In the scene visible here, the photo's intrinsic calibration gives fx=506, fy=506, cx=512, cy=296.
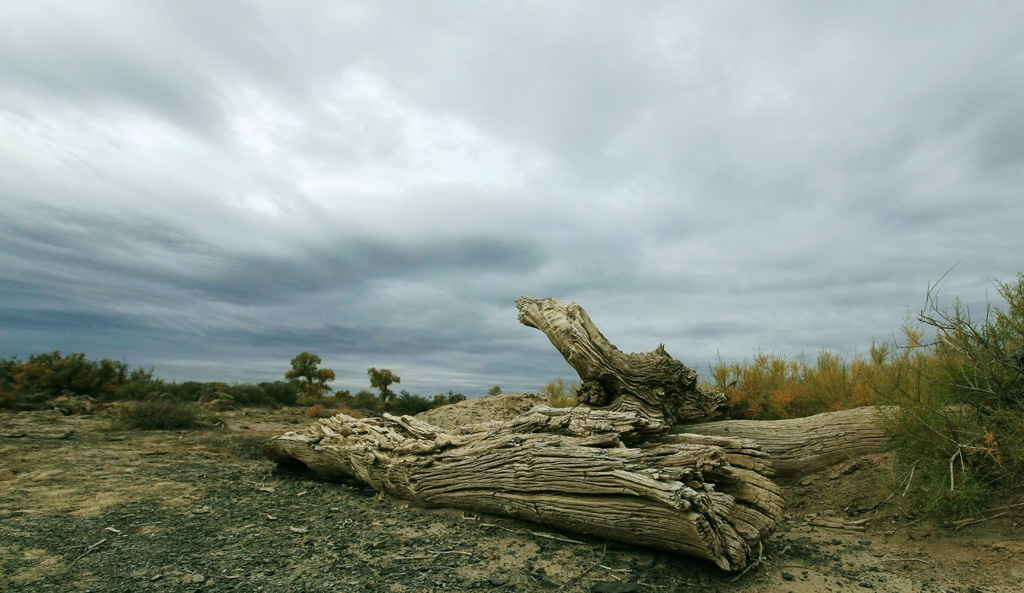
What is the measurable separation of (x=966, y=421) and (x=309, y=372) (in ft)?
67.8

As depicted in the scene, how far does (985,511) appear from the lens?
468 centimetres

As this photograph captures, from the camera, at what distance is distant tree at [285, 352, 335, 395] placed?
20.8 m

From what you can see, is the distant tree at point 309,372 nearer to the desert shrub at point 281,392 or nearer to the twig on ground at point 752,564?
the desert shrub at point 281,392

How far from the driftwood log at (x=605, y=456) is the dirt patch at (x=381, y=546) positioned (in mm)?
250

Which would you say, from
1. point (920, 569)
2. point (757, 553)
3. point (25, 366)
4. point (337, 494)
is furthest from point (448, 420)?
point (25, 366)

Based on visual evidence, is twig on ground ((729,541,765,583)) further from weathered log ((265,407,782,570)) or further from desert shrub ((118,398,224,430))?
desert shrub ((118,398,224,430))

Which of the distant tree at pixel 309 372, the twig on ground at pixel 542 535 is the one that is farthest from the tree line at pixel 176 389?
the twig on ground at pixel 542 535

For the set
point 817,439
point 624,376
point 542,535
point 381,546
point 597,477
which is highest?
point 624,376

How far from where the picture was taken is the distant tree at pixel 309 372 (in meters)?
20.8

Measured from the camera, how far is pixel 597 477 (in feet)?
14.7

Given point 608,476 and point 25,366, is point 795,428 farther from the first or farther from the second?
point 25,366

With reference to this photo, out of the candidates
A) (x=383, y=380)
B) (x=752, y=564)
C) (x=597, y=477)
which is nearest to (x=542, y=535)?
(x=597, y=477)

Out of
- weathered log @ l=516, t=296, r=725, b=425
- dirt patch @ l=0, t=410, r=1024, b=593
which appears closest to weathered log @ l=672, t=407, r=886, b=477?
dirt patch @ l=0, t=410, r=1024, b=593

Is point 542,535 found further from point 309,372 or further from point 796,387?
point 309,372
